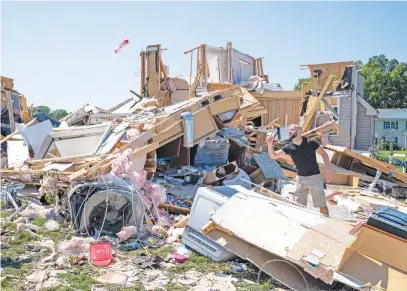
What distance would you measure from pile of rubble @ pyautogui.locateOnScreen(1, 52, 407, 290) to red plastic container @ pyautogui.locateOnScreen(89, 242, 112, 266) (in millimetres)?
12

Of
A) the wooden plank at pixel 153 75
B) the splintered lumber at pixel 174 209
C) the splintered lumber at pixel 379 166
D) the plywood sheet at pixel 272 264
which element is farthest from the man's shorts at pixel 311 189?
the wooden plank at pixel 153 75

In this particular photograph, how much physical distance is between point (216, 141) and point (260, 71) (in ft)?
32.4

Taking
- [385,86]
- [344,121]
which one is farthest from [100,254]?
[385,86]

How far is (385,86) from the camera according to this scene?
3928 cm

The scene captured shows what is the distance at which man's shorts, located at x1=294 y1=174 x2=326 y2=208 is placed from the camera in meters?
5.26

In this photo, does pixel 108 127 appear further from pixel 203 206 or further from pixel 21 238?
pixel 203 206

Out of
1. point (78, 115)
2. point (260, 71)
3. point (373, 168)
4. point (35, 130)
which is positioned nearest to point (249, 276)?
point (35, 130)

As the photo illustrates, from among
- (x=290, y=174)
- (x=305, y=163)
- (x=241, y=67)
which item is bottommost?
(x=290, y=174)

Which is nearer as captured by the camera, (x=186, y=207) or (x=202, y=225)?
(x=202, y=225)

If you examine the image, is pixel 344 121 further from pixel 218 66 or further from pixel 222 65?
pixel 218 66

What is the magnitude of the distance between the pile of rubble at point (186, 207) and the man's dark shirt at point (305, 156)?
1.56 ft

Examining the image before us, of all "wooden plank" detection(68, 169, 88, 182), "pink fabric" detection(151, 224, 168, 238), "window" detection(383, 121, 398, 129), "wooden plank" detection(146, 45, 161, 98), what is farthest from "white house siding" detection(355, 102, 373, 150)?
"window" detection(383, 121, 398, 129)

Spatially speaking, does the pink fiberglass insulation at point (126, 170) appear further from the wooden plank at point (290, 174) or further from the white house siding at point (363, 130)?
the white house siding at point (363, 130)

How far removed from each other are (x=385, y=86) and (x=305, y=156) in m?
38.3
